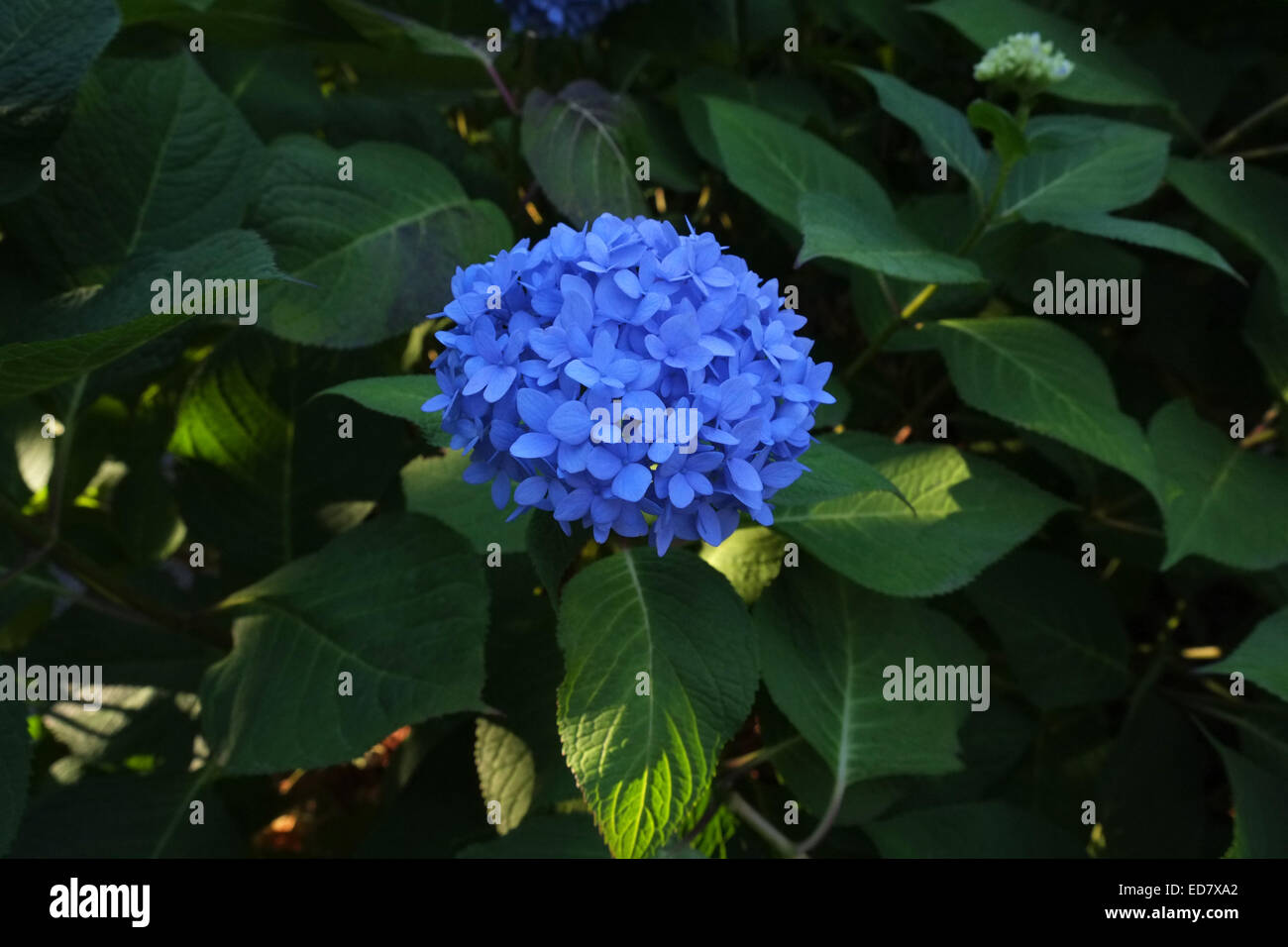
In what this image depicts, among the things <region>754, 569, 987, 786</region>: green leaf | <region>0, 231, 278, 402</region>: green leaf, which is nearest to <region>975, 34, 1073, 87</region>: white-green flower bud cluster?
<region>754, 569, 987, 786</region>: green leaf

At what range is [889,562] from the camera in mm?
1222

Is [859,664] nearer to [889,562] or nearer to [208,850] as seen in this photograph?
[889,562]

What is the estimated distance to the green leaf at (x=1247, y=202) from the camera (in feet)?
4.87

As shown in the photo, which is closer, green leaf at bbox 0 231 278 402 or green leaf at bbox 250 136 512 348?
green leaf at bbox 0 231 278 402

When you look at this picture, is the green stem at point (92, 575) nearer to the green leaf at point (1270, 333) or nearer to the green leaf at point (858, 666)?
the green leaf at point (858, 666)

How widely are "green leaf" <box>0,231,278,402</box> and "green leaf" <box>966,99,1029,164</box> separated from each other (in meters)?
0.81

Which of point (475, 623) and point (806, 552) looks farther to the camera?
point (806, 552)

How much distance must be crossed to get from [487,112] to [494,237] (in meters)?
0.61

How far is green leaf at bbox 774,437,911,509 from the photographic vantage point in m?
0.98

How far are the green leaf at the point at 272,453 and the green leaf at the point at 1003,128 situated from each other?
879 mm

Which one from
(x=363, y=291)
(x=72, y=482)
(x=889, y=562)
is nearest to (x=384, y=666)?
(x=363, y=291)

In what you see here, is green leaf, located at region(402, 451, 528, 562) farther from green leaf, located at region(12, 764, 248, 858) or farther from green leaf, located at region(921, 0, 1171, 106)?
green leaf, located at region(921, 0, 1171, 106)

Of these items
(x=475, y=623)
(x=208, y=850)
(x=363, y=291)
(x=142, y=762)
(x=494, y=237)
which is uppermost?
(x=494, y=237)

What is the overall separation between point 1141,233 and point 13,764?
55.6 inches
